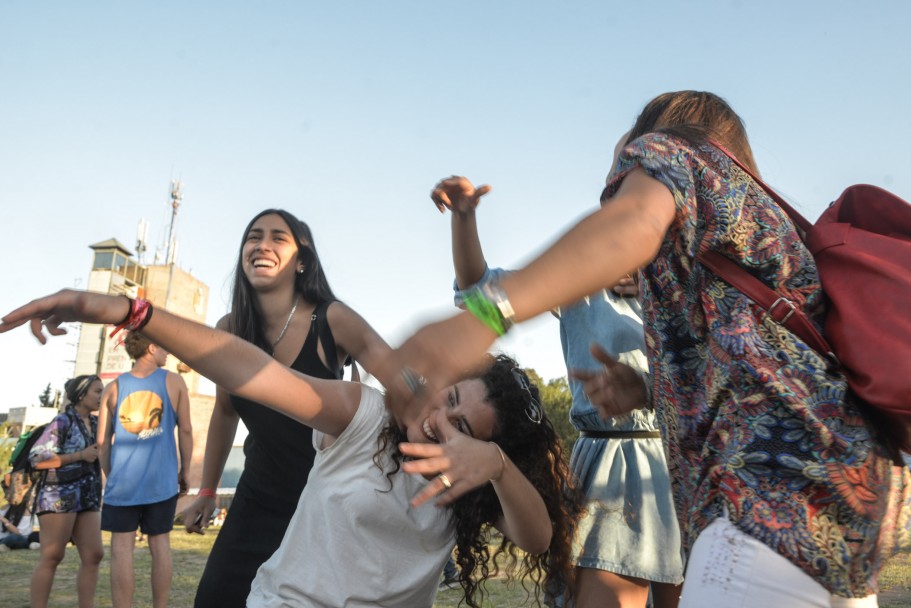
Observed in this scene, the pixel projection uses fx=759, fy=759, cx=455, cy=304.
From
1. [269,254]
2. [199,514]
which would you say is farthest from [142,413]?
[269,254]

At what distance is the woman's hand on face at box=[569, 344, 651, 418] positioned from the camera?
2211 mm

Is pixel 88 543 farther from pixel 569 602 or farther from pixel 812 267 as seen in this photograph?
pixel 812 267

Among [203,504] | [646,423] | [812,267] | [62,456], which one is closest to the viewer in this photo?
[812,267]

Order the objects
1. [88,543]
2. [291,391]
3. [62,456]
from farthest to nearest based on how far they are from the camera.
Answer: [62,456]
[88,543]
[291,391]

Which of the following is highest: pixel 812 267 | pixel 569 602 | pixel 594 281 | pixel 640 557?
pixel 812 267

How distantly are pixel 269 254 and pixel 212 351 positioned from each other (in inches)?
79.9

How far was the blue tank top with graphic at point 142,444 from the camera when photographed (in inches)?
240

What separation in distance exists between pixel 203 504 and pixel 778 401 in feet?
11.0

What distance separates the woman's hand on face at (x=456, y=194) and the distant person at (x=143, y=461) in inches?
169

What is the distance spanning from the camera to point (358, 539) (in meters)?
2.47

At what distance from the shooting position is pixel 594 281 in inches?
49.8

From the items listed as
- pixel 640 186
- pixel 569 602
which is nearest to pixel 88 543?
pixel 569 602

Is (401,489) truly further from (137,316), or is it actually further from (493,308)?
(493,308)

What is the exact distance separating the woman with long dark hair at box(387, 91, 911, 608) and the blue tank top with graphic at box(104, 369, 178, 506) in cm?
547
